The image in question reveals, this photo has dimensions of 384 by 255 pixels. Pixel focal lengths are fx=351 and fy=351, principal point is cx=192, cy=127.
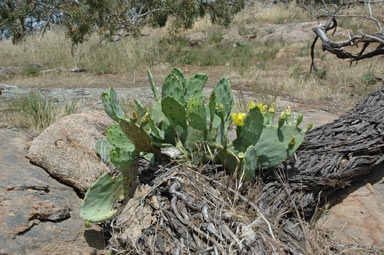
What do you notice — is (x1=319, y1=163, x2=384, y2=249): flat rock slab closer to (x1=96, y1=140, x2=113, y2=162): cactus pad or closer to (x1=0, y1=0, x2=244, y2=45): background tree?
(x1=96, y1=140, x2=113, y2=162): cactus pad

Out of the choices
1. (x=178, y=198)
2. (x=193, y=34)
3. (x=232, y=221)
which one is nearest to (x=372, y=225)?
(x=232, y=221)

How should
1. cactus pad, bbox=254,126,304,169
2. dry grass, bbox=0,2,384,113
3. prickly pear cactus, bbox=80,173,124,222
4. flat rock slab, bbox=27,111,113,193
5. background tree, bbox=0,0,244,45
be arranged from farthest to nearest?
background tree, bbox=0,0,244,45
dry grass, bbox=0,2,384,113
flat rock slab, bbox=27,111,113,193
cactus pad, bbox=254,126,304,169
prickly pear cactus, bbox=80,173,124,222

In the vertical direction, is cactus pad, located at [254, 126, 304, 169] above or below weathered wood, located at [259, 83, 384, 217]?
above

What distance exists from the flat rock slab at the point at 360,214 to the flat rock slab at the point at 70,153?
67.9 inches

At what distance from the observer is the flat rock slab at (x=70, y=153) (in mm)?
2688

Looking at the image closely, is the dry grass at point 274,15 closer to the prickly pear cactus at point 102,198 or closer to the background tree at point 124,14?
the background tree at point 124,14

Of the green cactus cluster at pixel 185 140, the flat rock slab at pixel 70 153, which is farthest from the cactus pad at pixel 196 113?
the flat rock slab at pixel 70 153

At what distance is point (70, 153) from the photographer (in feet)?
9.20

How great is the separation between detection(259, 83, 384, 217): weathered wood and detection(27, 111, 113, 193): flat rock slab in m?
1.27

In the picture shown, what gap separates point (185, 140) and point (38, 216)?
107 centimetres

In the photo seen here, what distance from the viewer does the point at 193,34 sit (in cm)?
1440

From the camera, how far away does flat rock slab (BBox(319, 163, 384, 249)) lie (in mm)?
2367

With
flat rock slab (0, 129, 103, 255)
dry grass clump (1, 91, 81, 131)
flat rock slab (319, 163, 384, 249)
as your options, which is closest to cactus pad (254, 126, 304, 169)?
flat rock slab (319, 163, 384, 249)

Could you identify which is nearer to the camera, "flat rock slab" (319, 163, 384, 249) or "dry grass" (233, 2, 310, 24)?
"flat rock slab" (319, 163, 384, 249)
